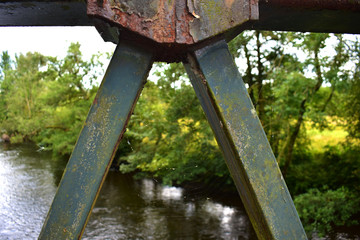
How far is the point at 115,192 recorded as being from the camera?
1079 cm

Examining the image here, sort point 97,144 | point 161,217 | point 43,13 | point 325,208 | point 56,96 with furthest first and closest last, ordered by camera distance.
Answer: point 56,96 < point 161,217 < point 325,208 < point 43,13 < point 97,144

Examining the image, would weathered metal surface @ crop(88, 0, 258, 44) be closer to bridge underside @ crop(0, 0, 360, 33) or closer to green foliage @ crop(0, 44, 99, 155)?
bridge underside @ crop(0, 0, 360, 33)

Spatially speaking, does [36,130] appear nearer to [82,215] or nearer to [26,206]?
[26,206]

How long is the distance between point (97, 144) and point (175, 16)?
523mm

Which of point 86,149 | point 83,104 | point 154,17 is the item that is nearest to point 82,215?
point 86,149

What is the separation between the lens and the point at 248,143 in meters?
1.05

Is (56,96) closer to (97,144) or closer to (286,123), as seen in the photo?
(286,123)

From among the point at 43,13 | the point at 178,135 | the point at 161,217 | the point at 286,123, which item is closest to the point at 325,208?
the point at 286,123

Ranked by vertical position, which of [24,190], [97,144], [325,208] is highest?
[97,144]

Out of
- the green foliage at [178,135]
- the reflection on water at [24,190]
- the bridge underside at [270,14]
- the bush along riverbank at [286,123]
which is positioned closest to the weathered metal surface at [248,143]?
the bridge underside at [270,14]

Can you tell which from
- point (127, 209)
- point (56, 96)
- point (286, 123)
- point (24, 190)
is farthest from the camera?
point (56, 96)

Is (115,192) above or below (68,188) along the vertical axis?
below

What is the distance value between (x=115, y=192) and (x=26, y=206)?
9.81 feet

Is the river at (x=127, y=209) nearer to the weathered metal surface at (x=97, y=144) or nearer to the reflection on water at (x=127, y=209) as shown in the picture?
the reflection on water at (x=127, y=209)
